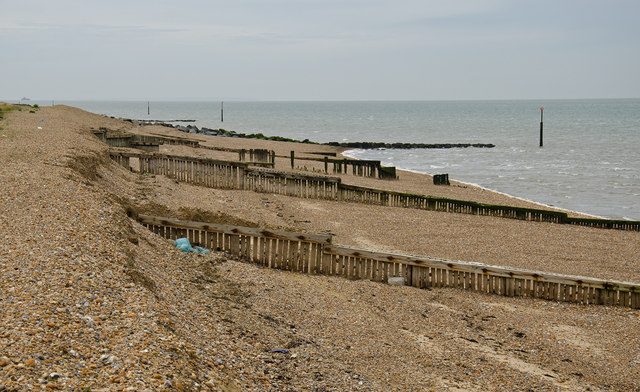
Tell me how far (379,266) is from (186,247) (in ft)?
12.0

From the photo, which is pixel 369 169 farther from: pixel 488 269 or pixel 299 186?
pixel 488 269

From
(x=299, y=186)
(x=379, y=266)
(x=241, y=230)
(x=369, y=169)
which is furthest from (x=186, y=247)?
(x=369, y=169)

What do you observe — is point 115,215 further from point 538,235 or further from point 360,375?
point 538,235

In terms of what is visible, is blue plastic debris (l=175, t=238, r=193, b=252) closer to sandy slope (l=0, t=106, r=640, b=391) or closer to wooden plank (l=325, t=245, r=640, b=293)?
sandy slope (l=0, t=106, r=640, b=391)

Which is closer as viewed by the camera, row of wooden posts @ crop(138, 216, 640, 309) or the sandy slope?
the sandy slope

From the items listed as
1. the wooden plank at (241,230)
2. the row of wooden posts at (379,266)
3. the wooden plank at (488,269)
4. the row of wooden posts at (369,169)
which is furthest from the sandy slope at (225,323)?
the row of wooden posts at (369,169)

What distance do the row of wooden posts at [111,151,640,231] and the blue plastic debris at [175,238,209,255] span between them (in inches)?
362

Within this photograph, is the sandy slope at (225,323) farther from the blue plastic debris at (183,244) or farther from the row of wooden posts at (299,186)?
the row of wooden posts at (299,186)

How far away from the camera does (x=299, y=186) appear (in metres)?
20.4

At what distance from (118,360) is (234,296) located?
369cm

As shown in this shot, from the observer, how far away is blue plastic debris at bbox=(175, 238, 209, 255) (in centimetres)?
1103

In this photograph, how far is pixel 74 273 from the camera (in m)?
7.21

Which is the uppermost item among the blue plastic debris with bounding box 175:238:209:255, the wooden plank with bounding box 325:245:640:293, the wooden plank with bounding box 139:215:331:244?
the wooden plank with bounding box 139:215:331:244

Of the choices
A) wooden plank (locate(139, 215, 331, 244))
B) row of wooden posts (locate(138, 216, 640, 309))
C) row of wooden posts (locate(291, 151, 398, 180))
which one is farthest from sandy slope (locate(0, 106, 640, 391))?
row of wooden posts (locate(291, 151, 398, 180))
